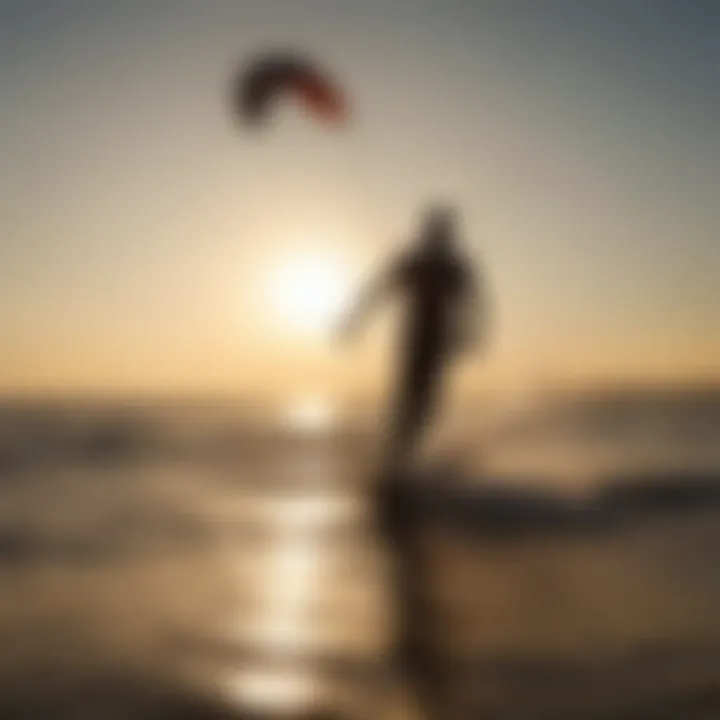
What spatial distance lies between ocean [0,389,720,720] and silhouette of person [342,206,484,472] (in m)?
0.08

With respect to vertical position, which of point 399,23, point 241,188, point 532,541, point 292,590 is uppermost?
point 399,23

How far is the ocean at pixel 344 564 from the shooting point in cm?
117

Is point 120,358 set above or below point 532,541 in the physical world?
above

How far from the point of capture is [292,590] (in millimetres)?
1261

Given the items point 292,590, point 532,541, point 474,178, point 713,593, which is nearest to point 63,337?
point 292,590

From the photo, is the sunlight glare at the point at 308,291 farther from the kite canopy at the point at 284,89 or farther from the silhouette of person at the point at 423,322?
the kite canopy at the point at 284,89

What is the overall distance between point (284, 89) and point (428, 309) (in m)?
0.35

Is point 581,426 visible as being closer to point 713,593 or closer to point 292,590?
point 713,593

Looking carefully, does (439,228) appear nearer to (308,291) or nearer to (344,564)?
(308,291)

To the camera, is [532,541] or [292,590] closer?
[292,590]

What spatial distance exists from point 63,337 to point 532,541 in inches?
28.2

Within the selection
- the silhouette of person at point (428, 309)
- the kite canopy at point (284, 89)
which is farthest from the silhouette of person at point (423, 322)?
the kite canopy at point (284, 89)

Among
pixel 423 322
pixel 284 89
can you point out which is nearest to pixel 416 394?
pixel 423 322

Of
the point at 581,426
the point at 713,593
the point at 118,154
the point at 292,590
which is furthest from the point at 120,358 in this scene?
the point at 713,593
